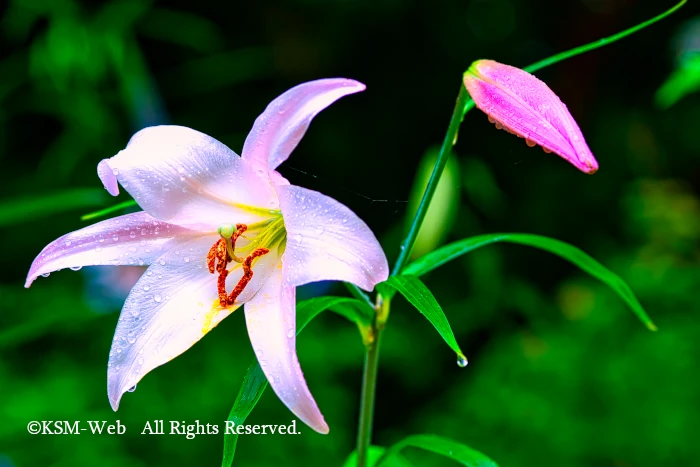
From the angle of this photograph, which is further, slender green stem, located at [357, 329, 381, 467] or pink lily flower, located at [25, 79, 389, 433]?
slender green stem, located at [357, 329, 381, 467]

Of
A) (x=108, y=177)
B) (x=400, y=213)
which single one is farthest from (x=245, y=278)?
(x=400, y=213)

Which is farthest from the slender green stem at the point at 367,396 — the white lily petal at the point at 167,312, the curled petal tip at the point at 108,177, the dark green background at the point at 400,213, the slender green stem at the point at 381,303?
the dark green background at the point at 400,213

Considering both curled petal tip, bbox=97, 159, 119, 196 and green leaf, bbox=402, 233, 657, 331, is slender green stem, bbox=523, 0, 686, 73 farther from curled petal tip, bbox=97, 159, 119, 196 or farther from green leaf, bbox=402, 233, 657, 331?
curled petal tip, bbox=97, 159, 119, 196

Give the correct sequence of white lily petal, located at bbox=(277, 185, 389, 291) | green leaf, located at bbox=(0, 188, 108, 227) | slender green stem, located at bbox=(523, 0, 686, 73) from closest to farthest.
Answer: white lily petal, located at bbox=(277, 185, 389, 291) < slender green stem, located at bbox=(523, 0, 686, 73) < green leaf, located at bbox=(0, 188, 108, 227)

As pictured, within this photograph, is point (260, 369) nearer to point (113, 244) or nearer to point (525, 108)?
point (113, 244)

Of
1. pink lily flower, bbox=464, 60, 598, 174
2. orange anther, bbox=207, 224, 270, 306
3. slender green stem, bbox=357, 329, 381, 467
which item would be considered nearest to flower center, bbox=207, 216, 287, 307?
orange anther, bbox=207, 224, 270, 306

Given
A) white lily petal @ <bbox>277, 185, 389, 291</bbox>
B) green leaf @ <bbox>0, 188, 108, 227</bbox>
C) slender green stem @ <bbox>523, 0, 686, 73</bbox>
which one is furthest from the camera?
green leaf @ <bbox>0, 188, 108, 227</bbox>

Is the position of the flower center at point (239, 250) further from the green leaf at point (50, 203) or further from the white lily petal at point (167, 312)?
the green leaf at point (50, 203)
